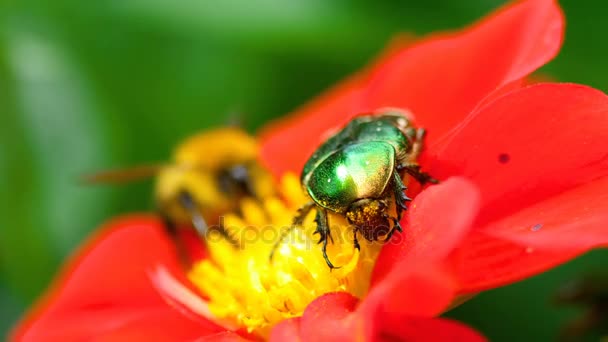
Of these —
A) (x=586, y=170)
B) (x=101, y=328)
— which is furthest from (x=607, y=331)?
(x=101, y=328)

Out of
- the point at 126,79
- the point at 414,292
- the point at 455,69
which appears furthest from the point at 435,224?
the point at 126,79

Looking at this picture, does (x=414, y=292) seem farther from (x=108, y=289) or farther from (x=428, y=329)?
(x=108, y=289)

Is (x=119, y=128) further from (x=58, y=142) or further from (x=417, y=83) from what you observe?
(x=417, y=83)

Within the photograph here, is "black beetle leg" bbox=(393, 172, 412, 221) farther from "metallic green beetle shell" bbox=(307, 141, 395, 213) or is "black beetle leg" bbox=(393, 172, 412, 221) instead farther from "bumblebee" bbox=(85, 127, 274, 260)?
"bumblebee" bbox=(85, 127, 274, 260)

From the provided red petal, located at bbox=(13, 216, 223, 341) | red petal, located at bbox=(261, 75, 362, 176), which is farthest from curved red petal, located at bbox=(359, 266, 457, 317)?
red petal, located at bbox=(261, 75, 362, 176)

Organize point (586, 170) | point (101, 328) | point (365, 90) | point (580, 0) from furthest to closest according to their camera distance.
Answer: point (580, 0)
point (365, 90)
point (101, 328)
point (586, 170)

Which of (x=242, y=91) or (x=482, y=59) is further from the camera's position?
(x=242, y=91)

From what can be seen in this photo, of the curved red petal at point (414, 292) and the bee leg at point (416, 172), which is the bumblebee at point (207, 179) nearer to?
the bee leg at point (416, 172)
